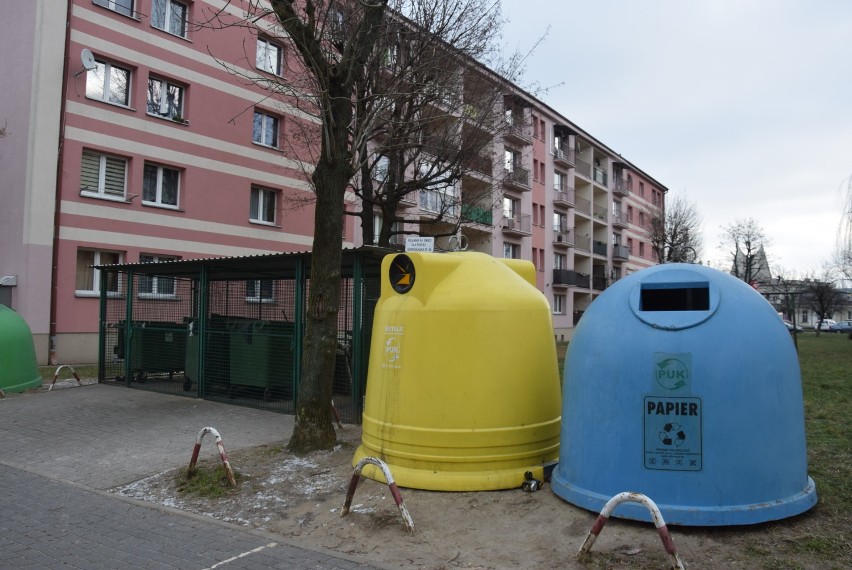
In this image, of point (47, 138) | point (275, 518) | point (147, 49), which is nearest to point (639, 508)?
point (275, 518)

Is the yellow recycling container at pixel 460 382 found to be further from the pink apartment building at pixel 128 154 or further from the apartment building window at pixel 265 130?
the apartment building window at pixel 265 130

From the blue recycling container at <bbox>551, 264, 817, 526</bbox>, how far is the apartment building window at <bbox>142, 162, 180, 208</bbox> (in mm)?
19393

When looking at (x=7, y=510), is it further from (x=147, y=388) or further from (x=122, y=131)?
(x=122, y=131)

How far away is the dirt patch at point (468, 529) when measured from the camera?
13.4 ft

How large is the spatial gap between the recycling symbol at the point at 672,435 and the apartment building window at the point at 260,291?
1015 cm

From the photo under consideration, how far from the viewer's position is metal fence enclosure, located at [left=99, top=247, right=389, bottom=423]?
9867 mm

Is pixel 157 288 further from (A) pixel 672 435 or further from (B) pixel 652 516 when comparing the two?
(B) pixel 652 516

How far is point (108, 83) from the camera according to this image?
66.7ft

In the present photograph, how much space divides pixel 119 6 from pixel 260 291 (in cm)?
1202

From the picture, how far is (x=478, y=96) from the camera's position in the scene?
53.1 feet

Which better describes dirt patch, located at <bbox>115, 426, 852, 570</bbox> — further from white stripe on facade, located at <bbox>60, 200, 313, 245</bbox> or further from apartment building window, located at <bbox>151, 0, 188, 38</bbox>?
apartment building window, located at <bbox>151, 0, 188, 38</bbox>

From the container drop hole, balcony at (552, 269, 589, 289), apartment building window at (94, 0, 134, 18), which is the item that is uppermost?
apartment building window at (94, 0, 134, 18)

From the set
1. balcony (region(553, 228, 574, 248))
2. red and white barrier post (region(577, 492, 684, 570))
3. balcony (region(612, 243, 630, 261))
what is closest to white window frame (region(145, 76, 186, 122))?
red and white barrier post (region(577, 492, 684, 570))

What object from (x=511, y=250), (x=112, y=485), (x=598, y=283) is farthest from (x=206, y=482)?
(x=598, y=283)
